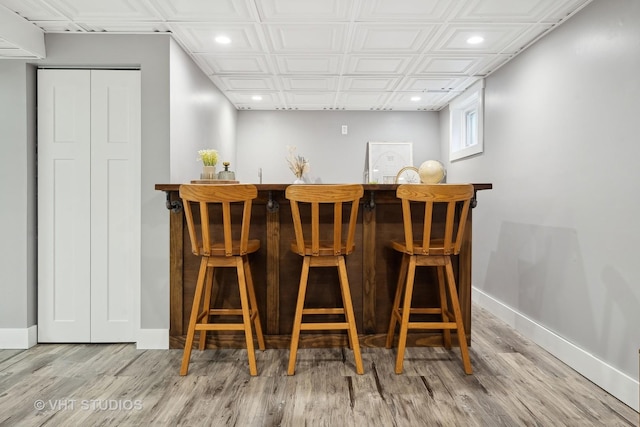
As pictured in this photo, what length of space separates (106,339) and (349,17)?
112 inches

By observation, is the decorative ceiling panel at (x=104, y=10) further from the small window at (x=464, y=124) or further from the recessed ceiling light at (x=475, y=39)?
the small window at (x=464, y=124)

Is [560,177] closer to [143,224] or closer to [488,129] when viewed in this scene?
[488,129]

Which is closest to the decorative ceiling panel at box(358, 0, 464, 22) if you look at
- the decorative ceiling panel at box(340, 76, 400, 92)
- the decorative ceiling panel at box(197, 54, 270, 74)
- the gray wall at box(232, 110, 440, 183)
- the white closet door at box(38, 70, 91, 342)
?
the decorative ceiling panel at box(197, 54, 270, 74)

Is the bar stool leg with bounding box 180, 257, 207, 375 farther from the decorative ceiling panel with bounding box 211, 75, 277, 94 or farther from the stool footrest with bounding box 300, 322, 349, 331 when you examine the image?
the decorative ceiling panel with bounding box 211, 75, 277, 94

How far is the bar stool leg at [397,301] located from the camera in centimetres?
247

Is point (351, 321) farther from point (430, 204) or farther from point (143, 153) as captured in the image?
point (143, 153)

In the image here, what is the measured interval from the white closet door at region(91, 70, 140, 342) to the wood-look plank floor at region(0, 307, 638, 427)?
0.90 feet

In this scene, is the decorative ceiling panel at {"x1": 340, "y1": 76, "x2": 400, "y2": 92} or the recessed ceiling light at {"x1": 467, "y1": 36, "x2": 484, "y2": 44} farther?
the decorative ceiling panel at {"x1": 340, "y1": 76, "x2": 400, "y2": 92}

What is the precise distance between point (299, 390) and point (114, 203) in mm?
1847

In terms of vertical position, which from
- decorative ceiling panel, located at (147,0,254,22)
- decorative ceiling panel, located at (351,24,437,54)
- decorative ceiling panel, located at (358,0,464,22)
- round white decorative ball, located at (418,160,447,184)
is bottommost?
round white decorative ball, located at (418,160,447,184)

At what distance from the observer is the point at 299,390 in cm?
209

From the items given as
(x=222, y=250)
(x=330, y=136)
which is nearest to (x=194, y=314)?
(x=222, y=250)

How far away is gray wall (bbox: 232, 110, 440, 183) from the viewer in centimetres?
546

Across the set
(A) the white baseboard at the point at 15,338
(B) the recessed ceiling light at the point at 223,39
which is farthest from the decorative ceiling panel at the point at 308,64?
(A) the white baseboard at the point at 15,338
